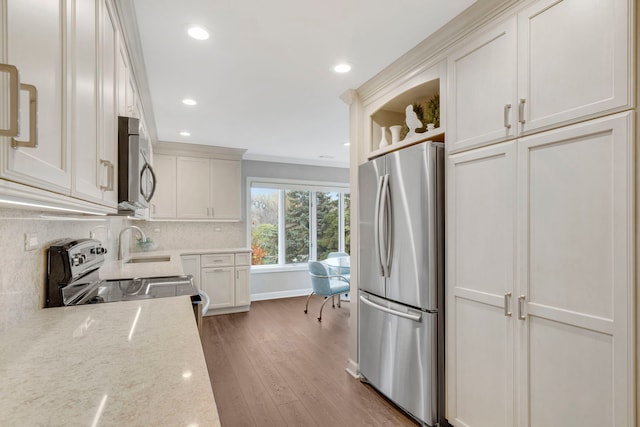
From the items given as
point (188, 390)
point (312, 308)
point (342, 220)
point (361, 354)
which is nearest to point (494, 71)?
point (188, 390)

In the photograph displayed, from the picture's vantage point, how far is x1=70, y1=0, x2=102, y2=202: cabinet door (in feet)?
3.09

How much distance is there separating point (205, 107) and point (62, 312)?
2.40 m

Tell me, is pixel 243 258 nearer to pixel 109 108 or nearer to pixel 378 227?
pixel 378 227

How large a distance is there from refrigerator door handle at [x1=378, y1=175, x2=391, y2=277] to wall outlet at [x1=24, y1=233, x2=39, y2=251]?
186 centimetres

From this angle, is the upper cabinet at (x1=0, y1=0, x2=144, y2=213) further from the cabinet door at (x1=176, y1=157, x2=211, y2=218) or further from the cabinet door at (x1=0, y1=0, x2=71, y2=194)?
the cabinet door at (x1=176, y1=157, x2=211, y2=218)

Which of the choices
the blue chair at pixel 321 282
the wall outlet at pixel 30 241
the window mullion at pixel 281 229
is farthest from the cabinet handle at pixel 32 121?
the window mullion at pixel 281 229

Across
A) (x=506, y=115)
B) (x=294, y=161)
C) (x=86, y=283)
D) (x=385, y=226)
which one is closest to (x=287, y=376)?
(x=385, y=226)

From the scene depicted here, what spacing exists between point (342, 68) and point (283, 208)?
3.68 m

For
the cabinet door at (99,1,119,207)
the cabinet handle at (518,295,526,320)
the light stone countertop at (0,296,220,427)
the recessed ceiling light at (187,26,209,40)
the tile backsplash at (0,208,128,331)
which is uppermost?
the recessed ceiling light at (187,26,209,40)

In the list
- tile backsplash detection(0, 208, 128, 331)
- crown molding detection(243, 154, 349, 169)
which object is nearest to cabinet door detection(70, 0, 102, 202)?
tile backsplash detection(0, 208, 128, 331)

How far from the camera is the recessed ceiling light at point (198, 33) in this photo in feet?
6.34

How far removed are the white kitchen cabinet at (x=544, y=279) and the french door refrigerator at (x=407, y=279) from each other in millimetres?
90

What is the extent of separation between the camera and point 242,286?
188 inches

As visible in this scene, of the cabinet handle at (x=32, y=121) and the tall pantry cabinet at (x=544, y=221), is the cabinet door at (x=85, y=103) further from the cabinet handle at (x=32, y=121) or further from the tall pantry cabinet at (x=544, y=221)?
the tall pantry cabinet at (x=544, y=221)
